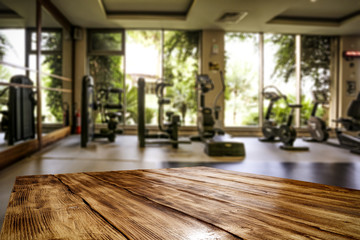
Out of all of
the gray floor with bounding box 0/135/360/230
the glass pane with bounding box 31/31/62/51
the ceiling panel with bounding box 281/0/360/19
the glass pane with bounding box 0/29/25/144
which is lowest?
the gray floor with bounding box 0/135/360/230

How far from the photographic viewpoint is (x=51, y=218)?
0.64 m

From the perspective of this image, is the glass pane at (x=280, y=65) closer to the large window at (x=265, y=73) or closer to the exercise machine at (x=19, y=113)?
the large window at (x=265, y=73)

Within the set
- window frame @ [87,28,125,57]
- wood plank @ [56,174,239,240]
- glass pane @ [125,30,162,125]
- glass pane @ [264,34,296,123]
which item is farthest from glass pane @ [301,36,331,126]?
wood plank @ [56,174,239,240]

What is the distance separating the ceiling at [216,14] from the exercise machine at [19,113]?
5.44ft

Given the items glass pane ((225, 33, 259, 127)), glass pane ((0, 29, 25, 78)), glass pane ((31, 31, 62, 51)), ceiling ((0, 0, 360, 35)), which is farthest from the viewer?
glass pane ((225, 33, 259, 127))

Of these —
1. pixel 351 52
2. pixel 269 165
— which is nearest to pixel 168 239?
pixel 269 165

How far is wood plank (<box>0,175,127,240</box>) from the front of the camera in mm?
563

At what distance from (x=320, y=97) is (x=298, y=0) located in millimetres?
2093

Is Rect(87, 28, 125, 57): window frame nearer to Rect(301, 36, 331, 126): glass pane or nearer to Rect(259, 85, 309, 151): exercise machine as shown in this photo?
Rect(259, 85, 309, 151): exercise machine

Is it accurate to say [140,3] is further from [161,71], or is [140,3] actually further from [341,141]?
[341,141]

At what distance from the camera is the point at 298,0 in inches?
225

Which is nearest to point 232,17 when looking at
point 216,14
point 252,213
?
point 216,14

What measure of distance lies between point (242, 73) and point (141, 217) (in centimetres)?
790

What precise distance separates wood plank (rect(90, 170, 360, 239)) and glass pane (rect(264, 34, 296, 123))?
773 cm
